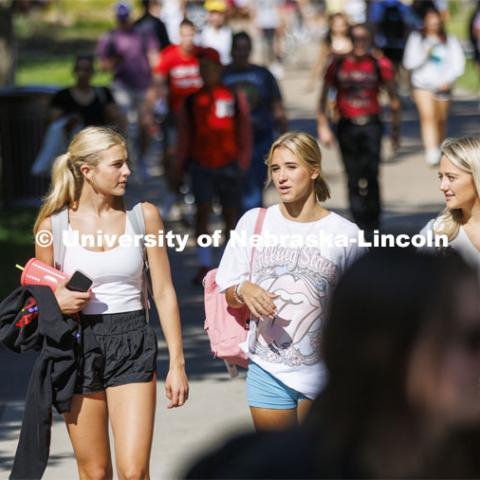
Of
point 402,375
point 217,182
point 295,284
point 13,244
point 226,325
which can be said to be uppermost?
point 402,375

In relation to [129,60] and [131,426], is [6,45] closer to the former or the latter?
[129,60]

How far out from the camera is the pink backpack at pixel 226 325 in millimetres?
5906

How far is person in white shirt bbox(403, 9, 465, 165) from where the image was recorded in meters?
17.2

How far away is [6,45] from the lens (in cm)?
1703

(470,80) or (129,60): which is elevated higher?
(129,60)

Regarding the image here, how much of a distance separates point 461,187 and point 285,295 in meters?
0.92

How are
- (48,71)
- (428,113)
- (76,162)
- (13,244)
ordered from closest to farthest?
1. (76,162)
2. (13,244)
3. (428,113)
4. (48,71)

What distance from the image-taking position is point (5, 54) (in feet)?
56.2

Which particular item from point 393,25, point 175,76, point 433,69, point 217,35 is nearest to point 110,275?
point 175,76

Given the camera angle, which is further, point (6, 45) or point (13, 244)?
point (6, 45)

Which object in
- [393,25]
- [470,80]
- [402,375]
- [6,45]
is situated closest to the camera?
[402,375]

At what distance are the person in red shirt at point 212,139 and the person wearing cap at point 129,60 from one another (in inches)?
231

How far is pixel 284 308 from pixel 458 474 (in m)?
3.48

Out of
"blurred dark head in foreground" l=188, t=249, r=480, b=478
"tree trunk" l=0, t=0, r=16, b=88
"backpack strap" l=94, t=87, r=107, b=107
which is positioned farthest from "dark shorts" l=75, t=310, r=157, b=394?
"tree trunk" l=0, t=0, r=16, b=88
